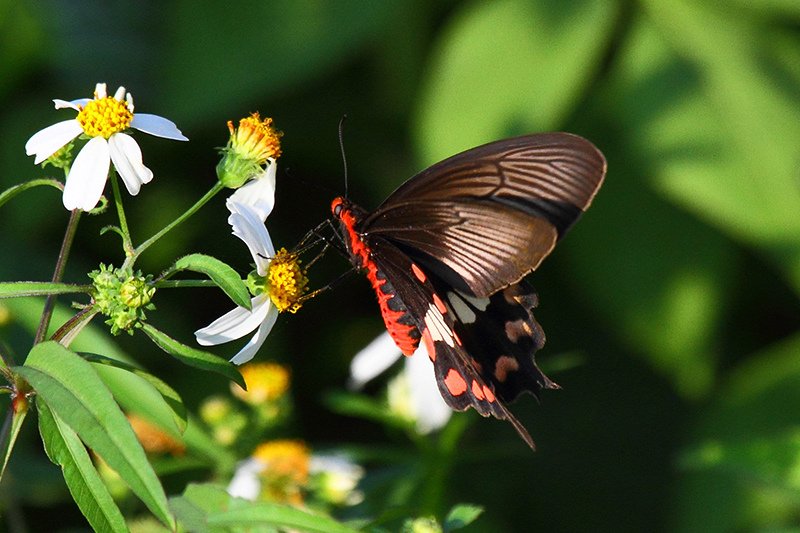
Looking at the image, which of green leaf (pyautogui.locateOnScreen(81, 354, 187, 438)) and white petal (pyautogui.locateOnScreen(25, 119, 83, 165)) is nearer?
white petal (pyautogui.locateOnScreen(25, 119, 83, 165))

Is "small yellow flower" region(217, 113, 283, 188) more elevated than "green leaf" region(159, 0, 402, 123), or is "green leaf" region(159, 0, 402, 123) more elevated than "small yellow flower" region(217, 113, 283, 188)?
"green leaf" region(159, 0, 402, 123)

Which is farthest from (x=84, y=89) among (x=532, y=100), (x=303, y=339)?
(x=532, y=100)

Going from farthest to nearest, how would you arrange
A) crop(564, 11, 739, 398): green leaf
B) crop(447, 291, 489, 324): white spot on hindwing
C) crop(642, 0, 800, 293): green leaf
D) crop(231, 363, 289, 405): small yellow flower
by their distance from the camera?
crop(564, 11, 739, 398): green leaf → crop(642, 0, 800, 293): green leaf → crop(231, 363, 289, 405): small yellow flower → crop(447, 291, 489, 324): white spot on hindwing

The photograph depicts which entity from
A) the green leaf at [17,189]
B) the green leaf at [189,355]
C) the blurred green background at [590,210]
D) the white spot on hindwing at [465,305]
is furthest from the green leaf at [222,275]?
the blurred green background at [590,210]

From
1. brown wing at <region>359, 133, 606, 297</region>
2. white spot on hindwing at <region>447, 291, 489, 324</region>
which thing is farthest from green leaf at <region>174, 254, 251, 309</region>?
white spot on hindwing at <region>447, 291, 489, 324</region>

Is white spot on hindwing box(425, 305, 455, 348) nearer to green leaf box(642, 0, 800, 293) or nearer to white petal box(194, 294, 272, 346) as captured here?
white petal box(194, 294, 272, 346)

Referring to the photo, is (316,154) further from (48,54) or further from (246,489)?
(246,489)

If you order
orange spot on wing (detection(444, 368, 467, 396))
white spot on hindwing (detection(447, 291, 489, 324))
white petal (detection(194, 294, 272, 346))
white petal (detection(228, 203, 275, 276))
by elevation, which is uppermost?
white petal (detection(228, 203, 275, 276))

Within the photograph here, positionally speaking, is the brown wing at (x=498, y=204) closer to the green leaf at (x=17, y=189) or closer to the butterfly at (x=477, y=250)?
the butterfly at (x=477, y=250)
